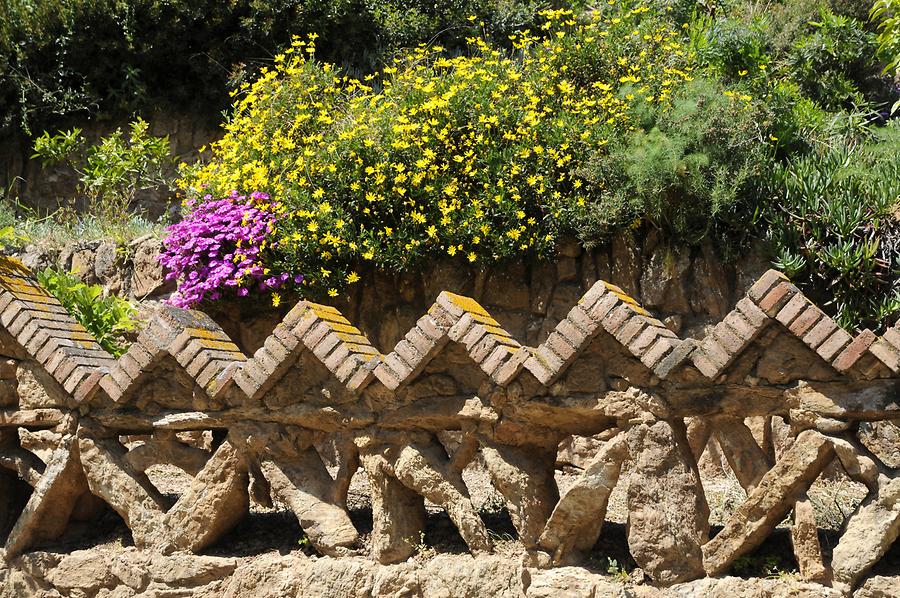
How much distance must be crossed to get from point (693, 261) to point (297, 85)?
3.28 meters

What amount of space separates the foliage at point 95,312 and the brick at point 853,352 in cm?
476

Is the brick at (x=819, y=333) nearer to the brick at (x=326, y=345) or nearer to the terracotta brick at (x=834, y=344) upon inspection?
the terracotta brick at (x=834, y=344)

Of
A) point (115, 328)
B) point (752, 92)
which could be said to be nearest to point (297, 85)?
point (115, 328)

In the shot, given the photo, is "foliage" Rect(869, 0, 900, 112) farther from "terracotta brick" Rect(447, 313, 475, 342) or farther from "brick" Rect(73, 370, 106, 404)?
"brick" Rect(73, 370, 106, 404)

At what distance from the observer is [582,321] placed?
4270 millimetres

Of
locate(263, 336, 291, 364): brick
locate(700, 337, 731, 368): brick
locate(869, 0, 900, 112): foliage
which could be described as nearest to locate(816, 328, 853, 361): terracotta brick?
locate(700, 337, 731, 368): brick

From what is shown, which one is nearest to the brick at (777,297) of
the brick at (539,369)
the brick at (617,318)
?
the brick at (617,318)

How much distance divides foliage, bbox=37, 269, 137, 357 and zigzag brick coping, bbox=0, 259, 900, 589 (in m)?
1.34

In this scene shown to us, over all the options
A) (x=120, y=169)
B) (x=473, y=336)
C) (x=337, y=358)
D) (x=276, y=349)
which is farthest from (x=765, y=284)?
(x=120, y=169)

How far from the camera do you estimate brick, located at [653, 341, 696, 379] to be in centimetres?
409

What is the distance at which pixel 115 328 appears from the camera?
715cm

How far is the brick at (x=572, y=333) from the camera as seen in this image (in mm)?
4254

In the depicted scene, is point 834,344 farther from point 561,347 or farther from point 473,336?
point 473,336

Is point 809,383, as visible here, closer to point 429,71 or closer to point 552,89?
point 552,89
